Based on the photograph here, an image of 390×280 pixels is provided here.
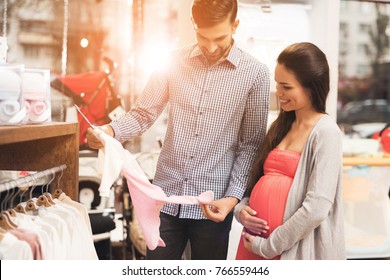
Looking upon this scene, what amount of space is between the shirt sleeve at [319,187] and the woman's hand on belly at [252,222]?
0.09 m

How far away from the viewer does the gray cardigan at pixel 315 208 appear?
1335 millimetres

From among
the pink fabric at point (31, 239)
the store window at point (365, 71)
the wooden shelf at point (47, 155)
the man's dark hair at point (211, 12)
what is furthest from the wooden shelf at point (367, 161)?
the pink fabric at point (31, 239)

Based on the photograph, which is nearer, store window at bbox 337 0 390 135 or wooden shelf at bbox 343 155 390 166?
wooden shelf at bbox 343 155 390 166

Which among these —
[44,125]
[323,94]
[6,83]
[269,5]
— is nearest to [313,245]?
[323,94]

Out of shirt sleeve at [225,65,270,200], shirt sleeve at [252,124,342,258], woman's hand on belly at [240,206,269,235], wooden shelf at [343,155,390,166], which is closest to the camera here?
shirt sleeve at [252,124,342,258]

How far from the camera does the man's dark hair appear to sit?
58.0 inches

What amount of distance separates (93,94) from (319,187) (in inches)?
67.7

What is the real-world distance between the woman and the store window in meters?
→ 1.83

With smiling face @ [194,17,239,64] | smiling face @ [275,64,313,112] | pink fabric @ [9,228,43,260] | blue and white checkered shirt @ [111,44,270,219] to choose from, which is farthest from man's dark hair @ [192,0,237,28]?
pink fabric @ [9,228,43,260]

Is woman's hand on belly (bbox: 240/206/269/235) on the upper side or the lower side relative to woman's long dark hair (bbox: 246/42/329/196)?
lower

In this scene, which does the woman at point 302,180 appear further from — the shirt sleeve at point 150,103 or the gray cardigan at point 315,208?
the shirt sleeve at point 150,103

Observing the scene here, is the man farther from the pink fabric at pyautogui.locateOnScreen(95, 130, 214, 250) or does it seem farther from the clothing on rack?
the clothing on rack

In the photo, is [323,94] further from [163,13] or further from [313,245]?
[163,13]
